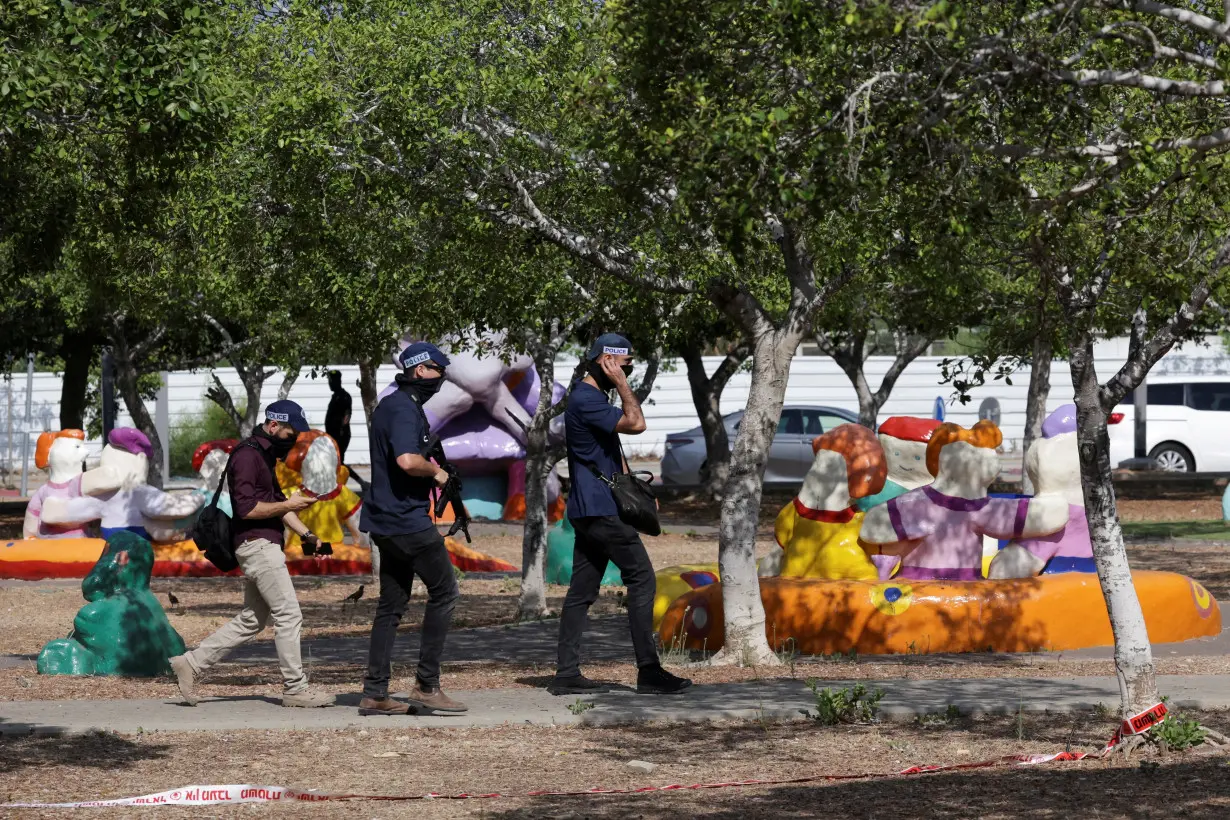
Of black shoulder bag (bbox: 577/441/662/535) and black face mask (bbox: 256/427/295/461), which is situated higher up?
black face mask (bbox: 256/427/295/461)

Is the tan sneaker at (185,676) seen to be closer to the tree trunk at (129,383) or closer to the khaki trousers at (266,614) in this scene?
the khaki trousers at (266,614)

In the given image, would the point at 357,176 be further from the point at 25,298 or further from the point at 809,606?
the point at 25,298

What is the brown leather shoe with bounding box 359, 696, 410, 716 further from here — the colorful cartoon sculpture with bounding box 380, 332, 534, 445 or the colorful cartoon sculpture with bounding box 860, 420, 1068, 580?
the colorful cartoon sculpture with bounding box 380, 332, 534, 445

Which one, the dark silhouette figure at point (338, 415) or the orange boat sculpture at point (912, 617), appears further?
the dark silhouette figure at point (338, 415)

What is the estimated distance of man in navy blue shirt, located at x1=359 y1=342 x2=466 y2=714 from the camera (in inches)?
320

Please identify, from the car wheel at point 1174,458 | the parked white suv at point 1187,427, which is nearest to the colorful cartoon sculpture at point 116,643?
the parked white suv at point 1187,427

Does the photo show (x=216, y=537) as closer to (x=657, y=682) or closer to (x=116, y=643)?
(x=116, y=643)

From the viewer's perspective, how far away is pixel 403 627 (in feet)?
43.8

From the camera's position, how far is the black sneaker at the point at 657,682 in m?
8.83

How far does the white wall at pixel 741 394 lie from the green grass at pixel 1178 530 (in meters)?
19.3

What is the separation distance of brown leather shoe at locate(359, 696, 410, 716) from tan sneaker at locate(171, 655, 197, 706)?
36.8 inches

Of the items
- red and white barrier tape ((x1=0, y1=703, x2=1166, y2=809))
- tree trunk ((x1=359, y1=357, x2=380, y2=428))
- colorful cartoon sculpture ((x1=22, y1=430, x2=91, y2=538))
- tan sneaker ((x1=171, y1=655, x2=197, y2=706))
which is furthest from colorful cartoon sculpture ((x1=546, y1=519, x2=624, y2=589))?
red and white barrier tape ((x1=0, y1=703, x2=1166, y2=809))

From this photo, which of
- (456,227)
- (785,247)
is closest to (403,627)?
(456,227)

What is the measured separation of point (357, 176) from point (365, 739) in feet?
15.8
